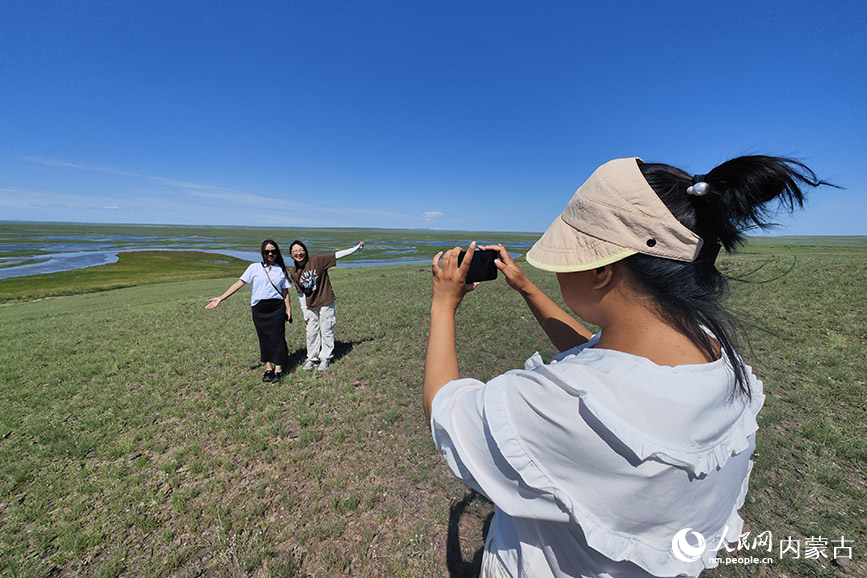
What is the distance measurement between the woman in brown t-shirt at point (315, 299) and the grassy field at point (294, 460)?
1.63 feet

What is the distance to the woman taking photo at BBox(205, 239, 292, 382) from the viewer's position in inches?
250

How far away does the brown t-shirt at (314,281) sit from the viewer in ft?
21.8

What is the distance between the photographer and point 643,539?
91 centimetres

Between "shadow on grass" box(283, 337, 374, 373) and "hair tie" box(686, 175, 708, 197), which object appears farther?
"shadow on grass" box(283, 337, 374, 373)

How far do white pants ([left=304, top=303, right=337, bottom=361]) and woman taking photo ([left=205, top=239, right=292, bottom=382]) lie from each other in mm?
486

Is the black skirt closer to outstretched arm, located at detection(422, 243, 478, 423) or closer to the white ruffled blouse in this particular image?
outstretched arm, located at detection(422, 243, 478, 423)

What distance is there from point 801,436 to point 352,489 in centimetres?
573

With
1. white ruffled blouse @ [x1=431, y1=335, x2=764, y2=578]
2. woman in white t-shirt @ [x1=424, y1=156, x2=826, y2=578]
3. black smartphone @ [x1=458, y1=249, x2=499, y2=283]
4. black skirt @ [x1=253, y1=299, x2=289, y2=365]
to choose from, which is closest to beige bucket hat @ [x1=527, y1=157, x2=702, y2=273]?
woman in white t-shirt @ [x1=424, y1=156, x2=826, y2=578]

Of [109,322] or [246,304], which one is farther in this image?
[246,304]

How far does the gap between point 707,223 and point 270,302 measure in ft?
22.0

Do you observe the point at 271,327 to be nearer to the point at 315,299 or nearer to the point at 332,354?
the point at 315,299

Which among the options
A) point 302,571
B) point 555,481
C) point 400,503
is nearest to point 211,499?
point 302,571

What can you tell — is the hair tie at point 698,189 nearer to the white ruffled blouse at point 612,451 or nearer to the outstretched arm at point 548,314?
the white ruffled blouse at point 612,451

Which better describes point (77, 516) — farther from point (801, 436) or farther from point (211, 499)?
point (801, 436)
